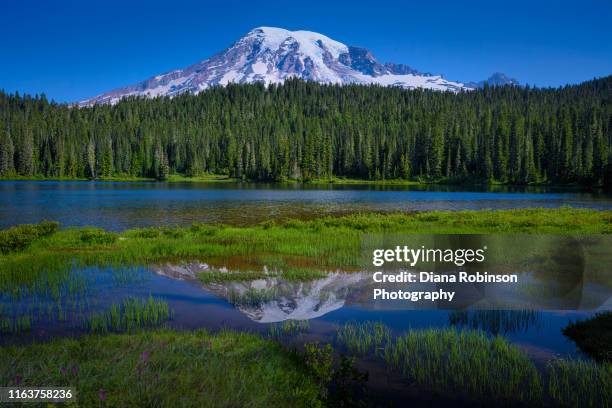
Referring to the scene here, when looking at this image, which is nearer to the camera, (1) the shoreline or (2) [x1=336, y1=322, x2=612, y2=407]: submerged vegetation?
(2) [x1=336, y1=322, x2=612, y2=407]: submerged vegetation

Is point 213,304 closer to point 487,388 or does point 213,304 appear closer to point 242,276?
point 242,276

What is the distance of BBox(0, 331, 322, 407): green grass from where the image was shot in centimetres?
713

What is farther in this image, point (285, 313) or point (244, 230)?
point (244, 230)

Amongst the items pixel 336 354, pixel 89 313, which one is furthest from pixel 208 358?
pixel 89 313

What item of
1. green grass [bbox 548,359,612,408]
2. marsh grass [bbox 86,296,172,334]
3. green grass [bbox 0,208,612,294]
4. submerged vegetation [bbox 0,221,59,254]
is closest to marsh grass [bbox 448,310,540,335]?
green grass [bbox 548,359,612,408]

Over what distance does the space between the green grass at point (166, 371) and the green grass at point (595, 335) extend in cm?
771

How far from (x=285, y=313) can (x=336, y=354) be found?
3.92 metres

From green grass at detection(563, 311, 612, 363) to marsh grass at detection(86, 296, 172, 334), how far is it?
12.1 m

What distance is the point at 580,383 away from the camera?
30.7 ft

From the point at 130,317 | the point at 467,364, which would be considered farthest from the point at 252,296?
the point at 467,364

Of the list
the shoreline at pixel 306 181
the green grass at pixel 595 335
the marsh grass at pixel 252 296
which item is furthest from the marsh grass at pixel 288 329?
the shoreline at pixel 306 181

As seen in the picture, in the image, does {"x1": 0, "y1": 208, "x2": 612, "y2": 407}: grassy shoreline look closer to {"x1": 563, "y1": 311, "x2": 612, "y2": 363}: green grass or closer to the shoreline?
{"x1": 563, "y1": 311, "x2": 612, "y2": 363}: green grass

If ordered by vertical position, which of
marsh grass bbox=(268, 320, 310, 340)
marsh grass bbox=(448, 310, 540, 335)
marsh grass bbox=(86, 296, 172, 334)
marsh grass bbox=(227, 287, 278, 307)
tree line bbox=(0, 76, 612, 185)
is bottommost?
marsh grass bbox=(448, 310, 540, 335)

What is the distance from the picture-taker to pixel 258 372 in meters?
8.60
